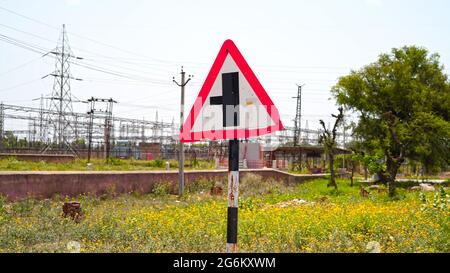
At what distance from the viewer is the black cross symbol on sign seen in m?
3.46

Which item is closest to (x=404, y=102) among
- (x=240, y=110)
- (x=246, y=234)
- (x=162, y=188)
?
(x=162, y=188)

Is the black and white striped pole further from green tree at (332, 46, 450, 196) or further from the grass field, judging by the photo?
green tree at (332, 46, 450, 196)

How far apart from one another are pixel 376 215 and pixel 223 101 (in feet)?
23.4

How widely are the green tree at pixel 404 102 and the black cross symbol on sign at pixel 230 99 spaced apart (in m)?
24.7

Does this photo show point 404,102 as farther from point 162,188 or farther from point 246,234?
point 246,234

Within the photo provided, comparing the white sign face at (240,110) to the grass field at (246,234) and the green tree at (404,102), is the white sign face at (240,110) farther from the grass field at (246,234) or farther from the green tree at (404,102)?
the green tree at (404,102)

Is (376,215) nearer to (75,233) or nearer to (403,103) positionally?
(75,233)

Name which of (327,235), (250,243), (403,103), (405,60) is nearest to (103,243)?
(250,243)

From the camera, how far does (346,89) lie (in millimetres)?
31000

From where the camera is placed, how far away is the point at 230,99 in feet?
11.4

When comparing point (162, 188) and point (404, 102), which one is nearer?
point (162, 188)

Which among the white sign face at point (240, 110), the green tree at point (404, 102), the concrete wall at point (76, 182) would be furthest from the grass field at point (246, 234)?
the green tree at point (404, 102)

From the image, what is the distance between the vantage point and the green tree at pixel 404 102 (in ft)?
89.8

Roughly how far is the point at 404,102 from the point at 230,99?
2845 cm
